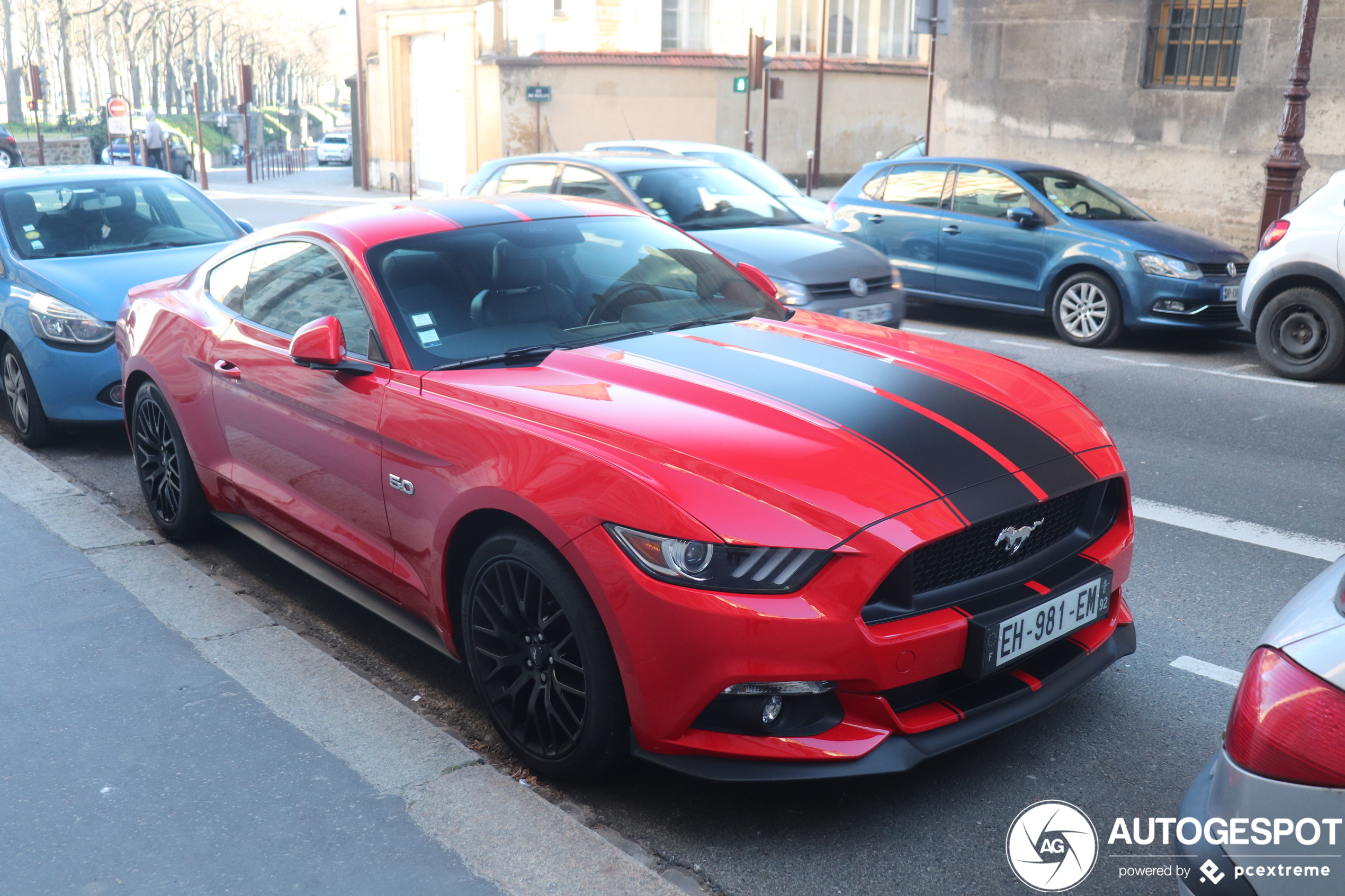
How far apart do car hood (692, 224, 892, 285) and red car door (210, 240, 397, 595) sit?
4293 millimetres

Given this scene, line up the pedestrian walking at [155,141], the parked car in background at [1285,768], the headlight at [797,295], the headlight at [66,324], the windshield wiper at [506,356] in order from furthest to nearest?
the pedestrian walking at [155,141]
the headlight at [797,295]
the headlight at [66,324]
the windshield wiper at [506,356]
the parked car in background at [1285,768]

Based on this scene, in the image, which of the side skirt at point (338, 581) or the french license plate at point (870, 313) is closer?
the side skirt at point (338, 581)

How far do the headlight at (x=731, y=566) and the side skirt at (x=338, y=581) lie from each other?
1086mm

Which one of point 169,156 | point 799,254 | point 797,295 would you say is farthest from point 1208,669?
point 169,156

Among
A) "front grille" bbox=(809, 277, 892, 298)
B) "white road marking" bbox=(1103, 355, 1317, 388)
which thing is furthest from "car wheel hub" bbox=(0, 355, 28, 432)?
"white road marking" bbox=(1103, 355, 1317, 388)

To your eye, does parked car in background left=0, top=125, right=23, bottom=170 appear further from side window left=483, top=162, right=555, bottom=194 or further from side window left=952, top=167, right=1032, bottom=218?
side window left=952, top=167, right=1032, bottom=218

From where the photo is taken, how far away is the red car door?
12.6 feet

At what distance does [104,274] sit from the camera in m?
7.19

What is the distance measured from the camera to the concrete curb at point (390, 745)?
2834mm

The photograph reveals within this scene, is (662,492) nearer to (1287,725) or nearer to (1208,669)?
(1287,725)

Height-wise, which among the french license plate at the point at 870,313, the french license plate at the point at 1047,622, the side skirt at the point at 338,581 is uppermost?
the french license plate at the point at 1047,622

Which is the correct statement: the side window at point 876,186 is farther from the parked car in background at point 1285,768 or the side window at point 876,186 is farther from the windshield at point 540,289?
the parked car in background at point 1285,768

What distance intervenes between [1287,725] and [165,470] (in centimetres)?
472

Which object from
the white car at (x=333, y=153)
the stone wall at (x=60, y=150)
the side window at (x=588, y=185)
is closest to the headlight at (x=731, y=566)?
the side window at (x=588, y=185)
